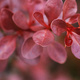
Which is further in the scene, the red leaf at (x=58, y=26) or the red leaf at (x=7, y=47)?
the red leaf at (x=7, y=47)

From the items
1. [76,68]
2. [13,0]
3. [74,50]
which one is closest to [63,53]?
[74,50]

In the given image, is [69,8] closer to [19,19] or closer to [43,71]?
[19,19]

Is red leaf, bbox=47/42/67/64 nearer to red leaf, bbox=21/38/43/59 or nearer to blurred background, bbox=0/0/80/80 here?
red leaf, bbox=21/38/43/59

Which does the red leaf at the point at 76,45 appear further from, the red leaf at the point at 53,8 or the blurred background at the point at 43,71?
the blurred background at the point at 43,71

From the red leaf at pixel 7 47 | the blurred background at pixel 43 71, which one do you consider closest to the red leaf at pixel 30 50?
the red leaf at pixel 7 47

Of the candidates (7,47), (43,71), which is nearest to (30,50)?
(7,47)
